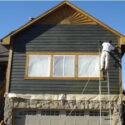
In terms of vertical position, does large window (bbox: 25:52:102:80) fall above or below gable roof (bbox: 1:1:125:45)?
below

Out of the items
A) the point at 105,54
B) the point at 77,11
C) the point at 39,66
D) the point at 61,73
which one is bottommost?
the point at 61,73

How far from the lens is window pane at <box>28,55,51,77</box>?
1223cm

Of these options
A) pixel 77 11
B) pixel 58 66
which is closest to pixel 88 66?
pixel 58 66

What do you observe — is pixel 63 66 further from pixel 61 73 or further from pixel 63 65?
pixel 61 73

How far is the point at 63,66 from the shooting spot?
40.4 feet

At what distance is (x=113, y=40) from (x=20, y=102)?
5.35 metres

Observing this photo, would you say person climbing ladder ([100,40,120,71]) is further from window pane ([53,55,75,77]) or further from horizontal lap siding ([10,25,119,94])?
window pane ([53,55,75,77])

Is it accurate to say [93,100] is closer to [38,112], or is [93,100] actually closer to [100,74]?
[100,74]

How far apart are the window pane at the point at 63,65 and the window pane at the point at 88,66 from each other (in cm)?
38

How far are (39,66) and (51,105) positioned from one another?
196cm

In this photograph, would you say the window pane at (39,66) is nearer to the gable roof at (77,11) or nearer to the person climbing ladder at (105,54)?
the gable roof at (77,11)

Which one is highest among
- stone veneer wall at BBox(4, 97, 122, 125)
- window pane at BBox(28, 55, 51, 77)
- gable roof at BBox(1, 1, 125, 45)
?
gable roof at BBox(1, 1, 125, 45)

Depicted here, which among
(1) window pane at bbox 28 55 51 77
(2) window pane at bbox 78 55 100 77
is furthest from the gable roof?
(2) window pane at bbox 78 55 100 77

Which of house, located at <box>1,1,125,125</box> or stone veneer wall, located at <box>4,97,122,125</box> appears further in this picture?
house, located at <box>1,1,125,125</box>
